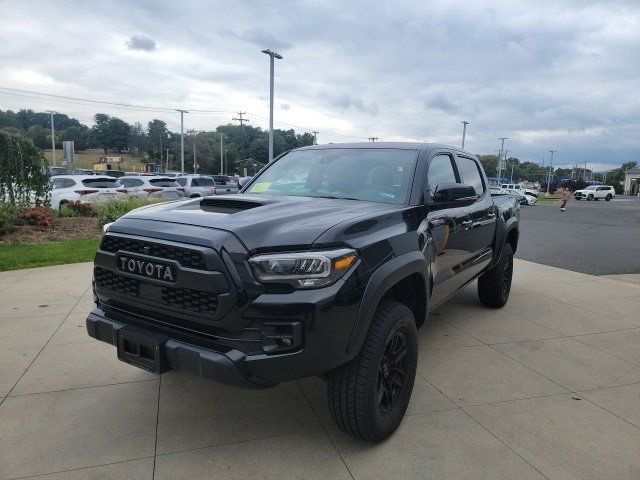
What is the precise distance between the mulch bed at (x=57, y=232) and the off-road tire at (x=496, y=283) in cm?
832

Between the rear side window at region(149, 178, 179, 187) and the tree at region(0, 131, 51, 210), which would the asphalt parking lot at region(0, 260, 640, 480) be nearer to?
the tree at region(0, 131, 51, 210)

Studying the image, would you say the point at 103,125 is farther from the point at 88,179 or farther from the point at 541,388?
the point at 541,388

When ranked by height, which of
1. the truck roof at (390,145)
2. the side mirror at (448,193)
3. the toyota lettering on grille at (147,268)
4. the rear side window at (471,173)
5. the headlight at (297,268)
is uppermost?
the truck roof at (390,145)

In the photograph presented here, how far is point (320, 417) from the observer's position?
10.1 feet

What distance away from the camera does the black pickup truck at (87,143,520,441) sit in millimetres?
2260

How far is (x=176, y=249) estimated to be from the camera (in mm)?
2398

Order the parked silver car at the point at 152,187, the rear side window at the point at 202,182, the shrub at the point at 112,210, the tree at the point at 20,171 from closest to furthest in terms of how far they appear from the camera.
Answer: the tree at the point at 20,171 → the shrub at the point at 112,210 → the parked silver car at the point at 152,187 → the rear side window at the point at 202,182

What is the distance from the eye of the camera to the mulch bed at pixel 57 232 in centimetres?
966

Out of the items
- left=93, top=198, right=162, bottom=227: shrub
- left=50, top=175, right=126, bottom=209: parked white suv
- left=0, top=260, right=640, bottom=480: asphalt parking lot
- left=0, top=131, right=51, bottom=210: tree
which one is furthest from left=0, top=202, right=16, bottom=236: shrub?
left=0, top=260, right=640, bottom=480: asphalt parking lot

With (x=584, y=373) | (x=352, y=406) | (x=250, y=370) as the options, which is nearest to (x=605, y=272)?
(x=584, y=373)

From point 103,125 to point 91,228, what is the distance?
108280 millimetres

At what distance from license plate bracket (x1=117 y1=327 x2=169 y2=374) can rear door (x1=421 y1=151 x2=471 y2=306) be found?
177 centimetres

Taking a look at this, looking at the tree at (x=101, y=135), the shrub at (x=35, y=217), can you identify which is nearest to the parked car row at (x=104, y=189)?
the shrub at (x=35, y=217)

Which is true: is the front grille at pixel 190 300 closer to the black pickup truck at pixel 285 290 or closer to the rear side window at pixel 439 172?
the black pickup truck at pixel 285 290
